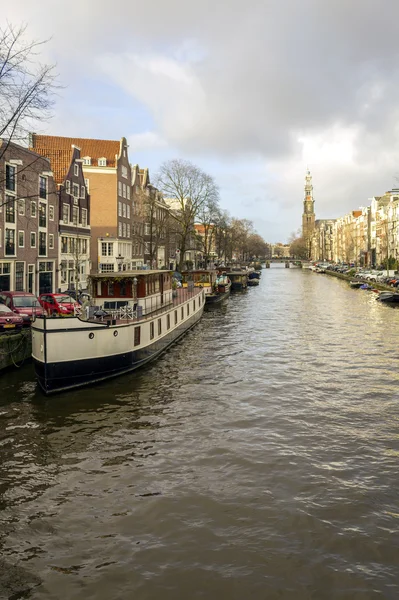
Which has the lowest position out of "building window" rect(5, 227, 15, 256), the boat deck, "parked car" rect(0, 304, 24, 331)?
"parked car" rect(0, 304, 24, 331)

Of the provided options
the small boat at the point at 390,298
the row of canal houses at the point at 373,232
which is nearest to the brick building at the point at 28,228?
the small boat at the point at 390,298

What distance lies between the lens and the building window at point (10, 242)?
39594mm

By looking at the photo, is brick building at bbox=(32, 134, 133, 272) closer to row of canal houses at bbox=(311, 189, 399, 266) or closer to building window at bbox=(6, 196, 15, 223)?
building window at bbox=(6, 196, 15, 223)

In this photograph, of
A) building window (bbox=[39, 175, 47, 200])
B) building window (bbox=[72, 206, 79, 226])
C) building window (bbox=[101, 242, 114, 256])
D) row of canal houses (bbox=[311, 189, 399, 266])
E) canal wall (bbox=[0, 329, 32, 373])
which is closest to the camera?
canal wall (bbox=[0, 329, 32, 373])

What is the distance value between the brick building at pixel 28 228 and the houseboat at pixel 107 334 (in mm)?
13200

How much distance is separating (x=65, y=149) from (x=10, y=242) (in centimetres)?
2176

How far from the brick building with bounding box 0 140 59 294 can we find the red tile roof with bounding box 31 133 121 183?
4486mm

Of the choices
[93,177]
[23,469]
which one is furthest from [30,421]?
[93,177]

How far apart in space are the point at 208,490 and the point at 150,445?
3.32m

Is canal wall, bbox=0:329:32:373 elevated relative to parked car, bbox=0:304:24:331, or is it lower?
lower

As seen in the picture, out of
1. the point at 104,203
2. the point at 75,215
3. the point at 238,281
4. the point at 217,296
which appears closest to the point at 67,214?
the point at 75,215

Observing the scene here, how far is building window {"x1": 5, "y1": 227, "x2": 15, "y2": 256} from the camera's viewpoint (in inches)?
1559

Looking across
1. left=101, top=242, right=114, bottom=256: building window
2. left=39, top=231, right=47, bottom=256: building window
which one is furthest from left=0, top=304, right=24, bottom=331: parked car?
left=101, top=242, right=114, bottom=256: building window

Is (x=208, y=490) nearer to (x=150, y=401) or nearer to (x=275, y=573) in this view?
(x=275, y=573)
